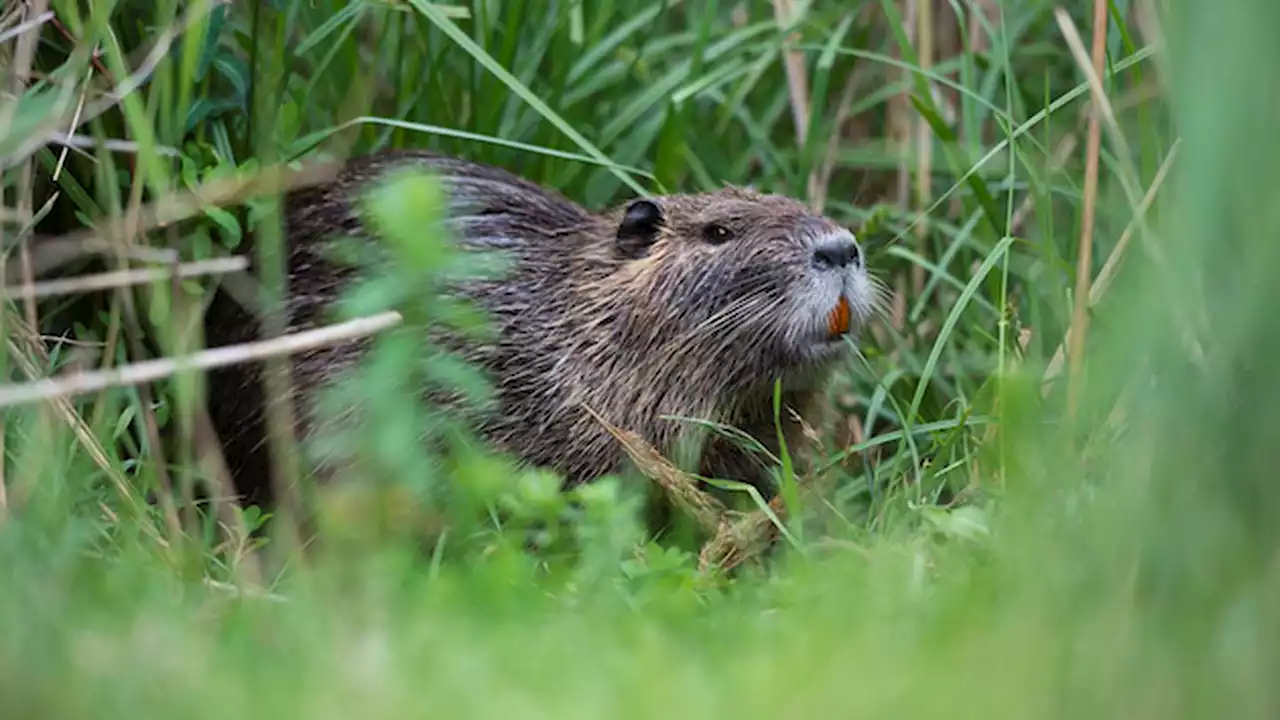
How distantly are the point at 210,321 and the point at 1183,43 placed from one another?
1.85 metres

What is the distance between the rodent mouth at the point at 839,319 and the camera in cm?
273

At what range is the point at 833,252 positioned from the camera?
8.98 ft

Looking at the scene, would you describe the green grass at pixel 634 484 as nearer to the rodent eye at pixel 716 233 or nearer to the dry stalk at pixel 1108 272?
the dry stalk at pixel 1108 272

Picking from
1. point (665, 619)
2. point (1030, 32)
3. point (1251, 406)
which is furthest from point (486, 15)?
point (1251, 406)

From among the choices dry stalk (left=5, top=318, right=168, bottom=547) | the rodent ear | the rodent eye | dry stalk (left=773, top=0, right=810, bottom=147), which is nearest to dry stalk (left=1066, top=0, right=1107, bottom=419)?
the rodent eye

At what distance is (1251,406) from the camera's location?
62.9 inches

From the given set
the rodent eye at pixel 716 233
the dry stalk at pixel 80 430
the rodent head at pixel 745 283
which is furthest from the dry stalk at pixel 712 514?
the dry stalk at pixel 80 430

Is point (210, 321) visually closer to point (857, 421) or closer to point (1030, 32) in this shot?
point (857, 421)

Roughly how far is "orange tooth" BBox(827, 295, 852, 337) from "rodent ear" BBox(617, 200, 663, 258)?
0.40 meters

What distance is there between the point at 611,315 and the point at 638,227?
161 mm

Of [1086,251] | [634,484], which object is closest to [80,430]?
[634,484]

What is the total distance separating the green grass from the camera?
1469 millimetres

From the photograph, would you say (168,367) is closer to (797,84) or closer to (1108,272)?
(1108,272)

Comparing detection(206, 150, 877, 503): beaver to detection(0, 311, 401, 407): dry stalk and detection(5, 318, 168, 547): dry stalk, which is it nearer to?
Result: detection(5, 318, 168, 547): dry stalk
